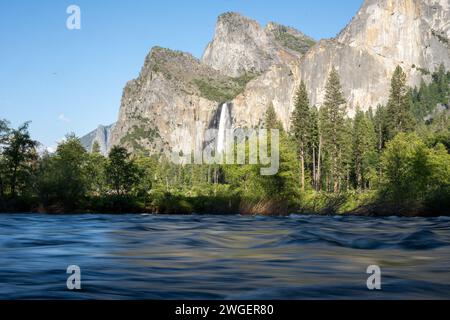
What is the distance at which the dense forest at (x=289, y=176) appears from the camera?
3728cm

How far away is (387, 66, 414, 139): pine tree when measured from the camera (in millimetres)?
84500

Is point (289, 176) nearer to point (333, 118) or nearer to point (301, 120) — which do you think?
point (333, 118)

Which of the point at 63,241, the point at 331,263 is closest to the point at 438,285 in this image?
the point at 331,263

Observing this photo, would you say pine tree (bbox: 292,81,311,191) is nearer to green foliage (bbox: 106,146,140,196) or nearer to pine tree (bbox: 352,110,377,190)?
pine tree (bbox: 352,110,377,190)

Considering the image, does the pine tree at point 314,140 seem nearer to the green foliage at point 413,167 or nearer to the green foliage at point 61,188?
the green foliage at point 413,167

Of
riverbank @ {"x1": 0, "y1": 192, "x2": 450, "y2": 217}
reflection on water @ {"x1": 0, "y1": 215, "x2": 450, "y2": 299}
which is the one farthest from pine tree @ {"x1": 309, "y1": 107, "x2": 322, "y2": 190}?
reflection on water @ {"x1": 0, "y1": 215, "x2": 450, "y2": 299}

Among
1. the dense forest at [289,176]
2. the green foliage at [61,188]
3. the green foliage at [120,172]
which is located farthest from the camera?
the green foliage at [120,172]

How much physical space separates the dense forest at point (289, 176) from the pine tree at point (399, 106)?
0.17 m

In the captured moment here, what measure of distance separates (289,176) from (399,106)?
3930cm

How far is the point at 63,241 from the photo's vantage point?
42.3 feet

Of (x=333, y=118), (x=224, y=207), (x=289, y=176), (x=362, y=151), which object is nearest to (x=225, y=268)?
(x=224, y=207)

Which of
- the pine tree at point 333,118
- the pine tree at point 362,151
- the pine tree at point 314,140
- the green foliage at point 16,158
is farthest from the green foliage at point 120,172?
the pine tree at point 362,151

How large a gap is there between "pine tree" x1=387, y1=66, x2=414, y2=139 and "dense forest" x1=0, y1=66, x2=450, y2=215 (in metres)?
0.17
